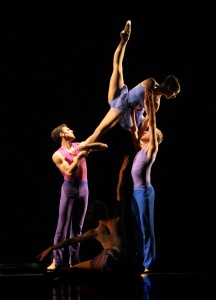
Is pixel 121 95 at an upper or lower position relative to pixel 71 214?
upper

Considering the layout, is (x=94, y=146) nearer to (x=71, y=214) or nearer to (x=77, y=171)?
(x=77, y=171)

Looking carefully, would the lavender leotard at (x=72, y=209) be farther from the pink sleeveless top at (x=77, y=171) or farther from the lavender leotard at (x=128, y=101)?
the lavender leotard at (x=128, y=101)

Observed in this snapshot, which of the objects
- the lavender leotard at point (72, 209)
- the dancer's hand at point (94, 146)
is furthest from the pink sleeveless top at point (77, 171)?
the dancer's hand at point (94, 146)

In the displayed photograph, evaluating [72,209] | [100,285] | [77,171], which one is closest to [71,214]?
[72,209]

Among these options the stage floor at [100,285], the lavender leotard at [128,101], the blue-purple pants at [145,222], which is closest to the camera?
the stage floor at [100,285]

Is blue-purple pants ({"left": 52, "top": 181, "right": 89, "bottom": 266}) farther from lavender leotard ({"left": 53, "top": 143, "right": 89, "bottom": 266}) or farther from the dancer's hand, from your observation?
the dancer's hand

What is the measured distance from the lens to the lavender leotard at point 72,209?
5.04 meters

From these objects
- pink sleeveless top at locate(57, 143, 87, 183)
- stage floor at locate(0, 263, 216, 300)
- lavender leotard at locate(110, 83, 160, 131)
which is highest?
lavender leotard at locate(110, 83, 160, 131)

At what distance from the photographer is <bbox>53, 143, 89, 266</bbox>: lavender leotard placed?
504 centimetres

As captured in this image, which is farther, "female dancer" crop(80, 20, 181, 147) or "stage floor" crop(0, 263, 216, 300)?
"female dancer" crop(80, 20, 181, 147)

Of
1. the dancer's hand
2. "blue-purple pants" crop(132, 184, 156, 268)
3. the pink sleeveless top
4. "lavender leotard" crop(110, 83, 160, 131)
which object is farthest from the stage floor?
"lavender leotard" crop(110, 83, 160, 131)

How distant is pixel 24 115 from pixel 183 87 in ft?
6.05

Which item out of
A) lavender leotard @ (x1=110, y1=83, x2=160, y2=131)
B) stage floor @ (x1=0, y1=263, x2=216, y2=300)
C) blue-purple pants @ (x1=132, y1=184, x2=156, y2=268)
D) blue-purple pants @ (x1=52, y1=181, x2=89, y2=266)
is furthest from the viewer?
blue-purple pants @ (x1=52, y1=181, x2=89, y2=266)

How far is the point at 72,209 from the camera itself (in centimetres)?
508
